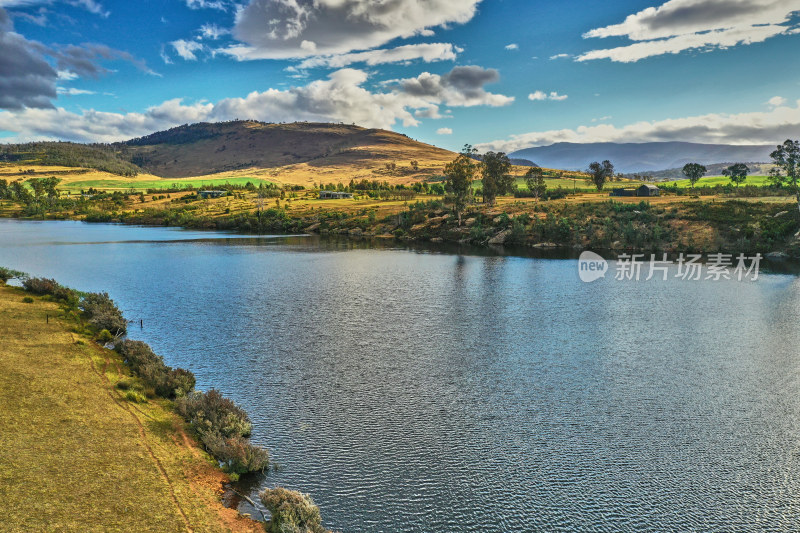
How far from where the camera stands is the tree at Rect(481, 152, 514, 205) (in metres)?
147

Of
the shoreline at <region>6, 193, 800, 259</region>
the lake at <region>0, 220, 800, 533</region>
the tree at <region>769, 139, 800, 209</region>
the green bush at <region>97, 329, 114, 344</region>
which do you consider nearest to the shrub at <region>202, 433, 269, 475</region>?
the lake at <region>0, 220, 800, 533</region>

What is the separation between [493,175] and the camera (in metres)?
151

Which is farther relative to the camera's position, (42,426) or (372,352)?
(372,352)

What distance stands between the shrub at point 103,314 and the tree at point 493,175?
382 feet

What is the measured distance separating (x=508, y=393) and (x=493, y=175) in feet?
424

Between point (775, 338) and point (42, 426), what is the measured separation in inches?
1823

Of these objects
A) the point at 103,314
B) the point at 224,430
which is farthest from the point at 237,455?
the point at 103,314

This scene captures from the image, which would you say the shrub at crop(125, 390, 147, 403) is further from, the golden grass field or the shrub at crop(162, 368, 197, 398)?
the shrub at crop(162, 368, 197, 398)

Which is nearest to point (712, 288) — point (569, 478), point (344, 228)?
point (569, 478)

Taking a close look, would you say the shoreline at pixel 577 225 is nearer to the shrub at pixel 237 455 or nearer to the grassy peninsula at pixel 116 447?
the grassy peninsula at pixel 116 447

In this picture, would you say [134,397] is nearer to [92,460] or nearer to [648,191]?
[92,460]

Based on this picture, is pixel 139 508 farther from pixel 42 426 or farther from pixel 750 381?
pixel 750 381

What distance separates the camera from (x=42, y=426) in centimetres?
1980

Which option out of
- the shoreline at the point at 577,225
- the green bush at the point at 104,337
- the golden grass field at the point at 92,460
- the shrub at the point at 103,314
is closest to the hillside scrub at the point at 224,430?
the golden grass field at the point at 92,460
